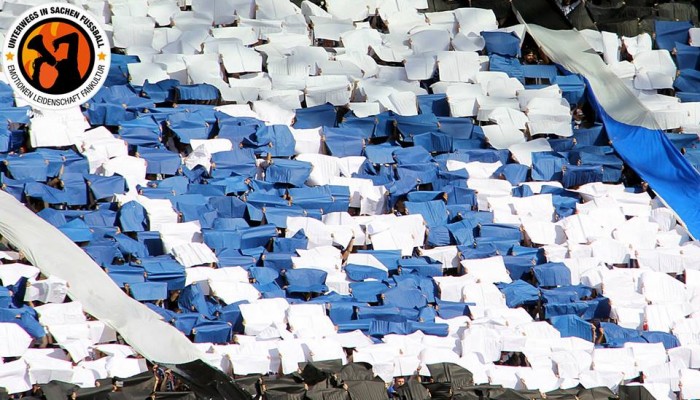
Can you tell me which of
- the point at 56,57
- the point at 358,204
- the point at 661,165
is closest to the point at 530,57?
the point at 661,165

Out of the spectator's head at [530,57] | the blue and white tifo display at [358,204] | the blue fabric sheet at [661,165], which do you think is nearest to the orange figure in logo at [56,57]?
the blue and white tifo display at [358,204]

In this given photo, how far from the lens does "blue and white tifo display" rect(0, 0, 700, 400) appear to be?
54.2 ft

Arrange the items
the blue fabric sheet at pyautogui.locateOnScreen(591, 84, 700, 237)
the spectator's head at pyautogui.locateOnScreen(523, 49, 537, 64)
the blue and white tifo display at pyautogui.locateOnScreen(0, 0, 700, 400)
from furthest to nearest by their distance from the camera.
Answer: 1. the spectator's head at pyautogui.locateOnScreen(523, 49, 537, 64)
2. the blue fabric sheet at pyautogui.locateOnScreen(591, 84, 700, 237)
3. the blue and white tifo display at pyautogui.locateOnScreen(0, 0, 700, 400)

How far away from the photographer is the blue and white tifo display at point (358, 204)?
16.5m

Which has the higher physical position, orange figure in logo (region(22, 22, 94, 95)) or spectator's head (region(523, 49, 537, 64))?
orange figure in logo (region(22, 22, 94, 95))

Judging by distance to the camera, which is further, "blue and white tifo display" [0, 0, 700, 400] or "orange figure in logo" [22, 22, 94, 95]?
"orange figure in logo" [22, 22, 94, 95]

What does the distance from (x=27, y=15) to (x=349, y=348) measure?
688 cm

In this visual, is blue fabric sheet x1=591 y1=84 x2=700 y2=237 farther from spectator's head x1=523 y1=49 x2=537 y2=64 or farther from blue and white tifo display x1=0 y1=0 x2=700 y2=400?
spectator's head x1=523 y1=49 x2=537 y2=64

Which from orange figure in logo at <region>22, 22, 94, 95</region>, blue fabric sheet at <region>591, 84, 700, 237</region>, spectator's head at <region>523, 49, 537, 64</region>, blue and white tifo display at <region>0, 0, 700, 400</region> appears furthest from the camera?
spectator's head at <region>523, 49, 537, 64</region>

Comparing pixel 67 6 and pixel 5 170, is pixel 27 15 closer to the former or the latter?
pixel 67 6

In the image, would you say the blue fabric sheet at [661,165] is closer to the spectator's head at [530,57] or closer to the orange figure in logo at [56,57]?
the spectator's head at [530,57]

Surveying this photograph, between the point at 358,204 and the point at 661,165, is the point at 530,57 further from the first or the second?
the point at 358,204

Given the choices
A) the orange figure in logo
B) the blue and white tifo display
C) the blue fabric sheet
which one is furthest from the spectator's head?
the orange figure in logo

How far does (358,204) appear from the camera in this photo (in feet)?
65.9
